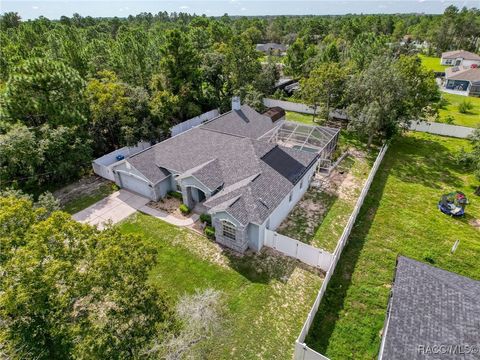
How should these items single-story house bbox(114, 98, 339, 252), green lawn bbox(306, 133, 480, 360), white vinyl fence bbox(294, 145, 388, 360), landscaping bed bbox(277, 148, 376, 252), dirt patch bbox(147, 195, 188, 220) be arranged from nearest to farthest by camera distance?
white vinyl fence bbox(294, 145, 388, 360) < green lawn bbox(306, 133, 480, 360) < single-story house bbox(114, 98, 339, 252) < landscaping bed bbox(277, 148, 376, 252) < dirt patch bbox(147, 195, 188, 220)

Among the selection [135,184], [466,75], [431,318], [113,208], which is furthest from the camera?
[466,75]

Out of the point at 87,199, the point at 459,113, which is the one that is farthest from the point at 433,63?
the point at 87,199

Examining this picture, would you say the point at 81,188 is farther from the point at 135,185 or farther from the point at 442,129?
the point at 442,129

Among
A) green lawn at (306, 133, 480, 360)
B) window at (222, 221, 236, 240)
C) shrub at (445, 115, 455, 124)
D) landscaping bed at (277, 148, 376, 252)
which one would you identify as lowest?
green lawn at (306, 133, 480, 360)

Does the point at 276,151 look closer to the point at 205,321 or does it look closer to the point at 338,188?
the point at 338,188

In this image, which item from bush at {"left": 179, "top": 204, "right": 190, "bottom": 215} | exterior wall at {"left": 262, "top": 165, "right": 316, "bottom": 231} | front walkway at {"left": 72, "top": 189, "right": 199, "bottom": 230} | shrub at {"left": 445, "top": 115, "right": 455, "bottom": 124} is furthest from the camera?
shrub at {"left": 445, "top": 115, "right": 455, "bottom": 124}

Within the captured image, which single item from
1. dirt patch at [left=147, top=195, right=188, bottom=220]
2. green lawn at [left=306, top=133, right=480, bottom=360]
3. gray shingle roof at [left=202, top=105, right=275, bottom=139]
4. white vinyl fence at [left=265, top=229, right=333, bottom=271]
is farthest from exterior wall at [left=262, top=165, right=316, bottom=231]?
gray shingle roof at [left=202, top=105, right=275, bottom=139]

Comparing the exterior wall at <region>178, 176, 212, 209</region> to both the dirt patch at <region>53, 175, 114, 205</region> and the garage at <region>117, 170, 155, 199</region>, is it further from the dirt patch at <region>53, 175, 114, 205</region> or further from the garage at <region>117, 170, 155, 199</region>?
the dirt patch at <region>53, 175, 114, 205</region>
